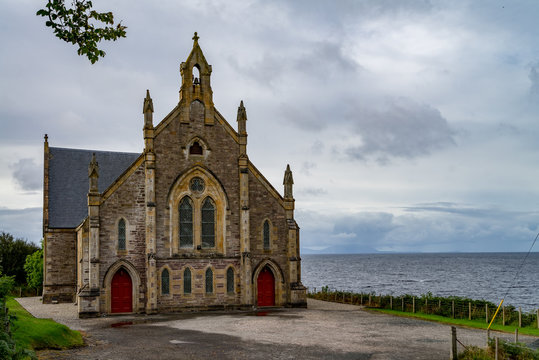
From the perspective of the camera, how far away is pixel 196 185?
36188mm

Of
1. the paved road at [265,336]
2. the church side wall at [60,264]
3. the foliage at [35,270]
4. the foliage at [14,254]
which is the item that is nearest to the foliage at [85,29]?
the paved road at [265,336]

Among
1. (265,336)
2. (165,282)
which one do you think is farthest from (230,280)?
(265,336)

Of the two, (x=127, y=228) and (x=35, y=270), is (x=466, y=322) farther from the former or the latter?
(x=35, y=270)

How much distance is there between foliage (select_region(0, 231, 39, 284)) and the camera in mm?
56281

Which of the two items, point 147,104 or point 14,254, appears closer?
point 147,104

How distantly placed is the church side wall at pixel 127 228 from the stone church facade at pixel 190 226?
61mm

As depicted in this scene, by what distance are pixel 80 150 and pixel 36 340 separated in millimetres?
28811

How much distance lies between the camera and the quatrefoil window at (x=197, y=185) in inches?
1419

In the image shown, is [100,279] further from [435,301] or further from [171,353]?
[435,301]

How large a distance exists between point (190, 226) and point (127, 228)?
4.00 m

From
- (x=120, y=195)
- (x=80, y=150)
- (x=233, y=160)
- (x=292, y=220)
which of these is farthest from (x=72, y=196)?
(x=292, y=220)

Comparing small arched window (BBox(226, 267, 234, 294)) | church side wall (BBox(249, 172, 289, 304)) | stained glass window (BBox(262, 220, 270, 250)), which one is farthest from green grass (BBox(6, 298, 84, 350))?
stained glass window (BBox(262, 220, 270, 250))

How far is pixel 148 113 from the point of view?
35.4 m

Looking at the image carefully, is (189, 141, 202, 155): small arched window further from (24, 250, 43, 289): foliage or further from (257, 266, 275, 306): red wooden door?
(24, 250, 43, 289): foliage
